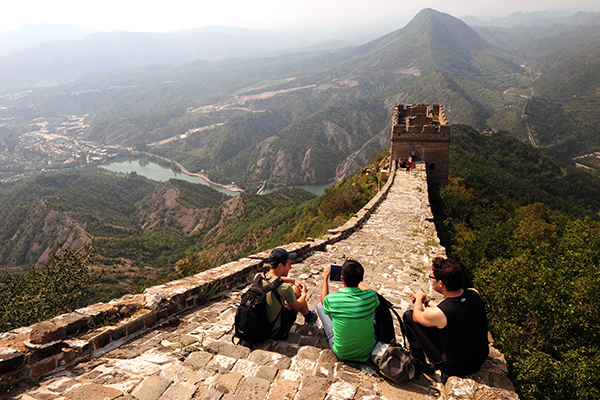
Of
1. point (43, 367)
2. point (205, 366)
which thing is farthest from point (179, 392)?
point (43, 367)

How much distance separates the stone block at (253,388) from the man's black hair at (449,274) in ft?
8.97

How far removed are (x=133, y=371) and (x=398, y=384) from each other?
12.0ft

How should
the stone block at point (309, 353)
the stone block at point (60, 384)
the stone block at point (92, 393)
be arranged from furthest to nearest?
the stone block at point (309, 353), the stone block at point (60, 384), the stone block at point (92, 393)

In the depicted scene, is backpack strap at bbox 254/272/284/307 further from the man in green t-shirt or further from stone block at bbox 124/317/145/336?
stone block at bbox 124/317/145/336

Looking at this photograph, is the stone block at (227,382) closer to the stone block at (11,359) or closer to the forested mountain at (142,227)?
the stone block at (11,359)

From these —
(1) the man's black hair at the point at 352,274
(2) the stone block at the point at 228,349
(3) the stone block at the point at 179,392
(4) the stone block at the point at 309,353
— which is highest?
(1) the man's black hair at the point at 352,274

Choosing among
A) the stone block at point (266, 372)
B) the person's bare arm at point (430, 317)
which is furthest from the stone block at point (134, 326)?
the person's bare arm at point (430, 317)

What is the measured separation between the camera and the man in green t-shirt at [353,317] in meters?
4.71

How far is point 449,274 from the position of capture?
4.50 metres

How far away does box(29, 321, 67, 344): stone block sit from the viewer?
4.69 meters

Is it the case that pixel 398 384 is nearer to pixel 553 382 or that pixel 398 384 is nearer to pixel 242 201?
pixel 553 382

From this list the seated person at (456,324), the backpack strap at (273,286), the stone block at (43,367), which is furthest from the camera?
the backpack strap at (273,286)

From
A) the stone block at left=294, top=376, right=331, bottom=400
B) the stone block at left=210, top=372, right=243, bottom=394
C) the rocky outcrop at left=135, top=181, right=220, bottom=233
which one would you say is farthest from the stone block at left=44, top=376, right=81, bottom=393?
the rocky outcrop at left=135, top=181, right=220, bottom=233

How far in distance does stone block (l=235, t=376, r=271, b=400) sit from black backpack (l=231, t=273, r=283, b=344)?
0.91 meters
